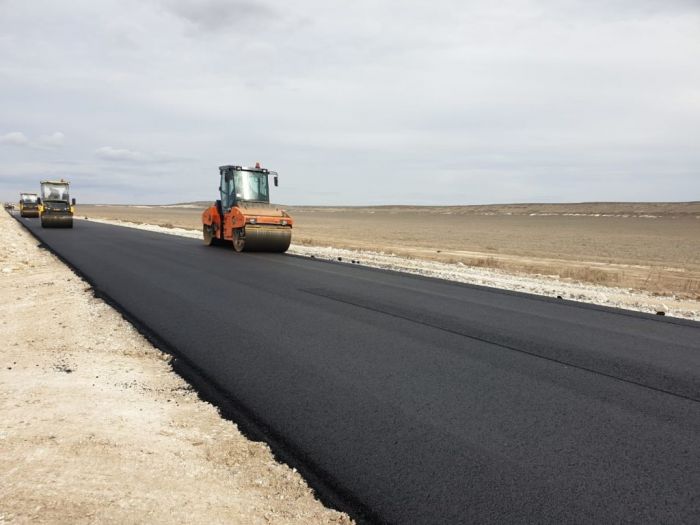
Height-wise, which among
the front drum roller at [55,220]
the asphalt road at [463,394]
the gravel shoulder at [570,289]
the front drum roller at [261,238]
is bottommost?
the gravel shoulder at [570,289]

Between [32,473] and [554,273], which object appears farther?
[554,273]

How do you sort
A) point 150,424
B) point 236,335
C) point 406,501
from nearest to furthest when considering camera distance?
point 406,501, point 150,424, point 236,335

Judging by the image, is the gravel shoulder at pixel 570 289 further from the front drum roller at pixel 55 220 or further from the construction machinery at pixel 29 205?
the construction machinery at pixel 29 205

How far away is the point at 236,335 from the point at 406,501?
4.50m

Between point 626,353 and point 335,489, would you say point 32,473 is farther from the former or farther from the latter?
point 626,353

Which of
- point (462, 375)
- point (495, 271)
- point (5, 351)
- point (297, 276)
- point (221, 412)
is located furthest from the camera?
point (495, 271)

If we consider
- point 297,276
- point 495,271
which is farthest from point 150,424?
point 495,271

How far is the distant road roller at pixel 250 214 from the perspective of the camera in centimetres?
1969

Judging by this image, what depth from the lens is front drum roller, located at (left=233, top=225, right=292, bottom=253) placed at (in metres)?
19.6

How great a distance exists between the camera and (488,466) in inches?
145

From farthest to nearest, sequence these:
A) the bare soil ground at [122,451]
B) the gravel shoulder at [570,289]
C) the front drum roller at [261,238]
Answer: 1. the front drum roller at [261,238]
2. the gravel shoulder at [570,289]
3. the bare soil ground at [122,451]

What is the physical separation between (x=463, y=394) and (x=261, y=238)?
50.6 ft

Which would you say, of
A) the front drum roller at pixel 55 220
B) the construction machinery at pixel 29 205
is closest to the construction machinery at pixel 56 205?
the front drum roller at pixel 55 220

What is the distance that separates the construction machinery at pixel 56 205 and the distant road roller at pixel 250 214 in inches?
685
